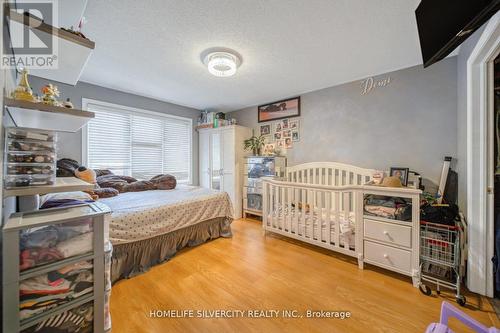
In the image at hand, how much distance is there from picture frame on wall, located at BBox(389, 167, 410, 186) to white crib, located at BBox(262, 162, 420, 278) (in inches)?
9.8

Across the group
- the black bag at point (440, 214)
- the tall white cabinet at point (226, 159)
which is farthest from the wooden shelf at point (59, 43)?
the black bag at point (440, 214)

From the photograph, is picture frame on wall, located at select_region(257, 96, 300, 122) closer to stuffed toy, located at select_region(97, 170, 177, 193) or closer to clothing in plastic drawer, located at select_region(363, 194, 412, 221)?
clothing in plastic drawer, located at select_region(363, 194, 412, 221)

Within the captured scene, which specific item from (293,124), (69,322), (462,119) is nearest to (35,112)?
(69,322)

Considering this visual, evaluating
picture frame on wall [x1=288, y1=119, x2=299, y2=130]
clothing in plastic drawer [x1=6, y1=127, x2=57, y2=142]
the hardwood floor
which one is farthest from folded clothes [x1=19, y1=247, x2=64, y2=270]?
picture frame on wall [x1=288, y1=119, x2=299, y2=130]

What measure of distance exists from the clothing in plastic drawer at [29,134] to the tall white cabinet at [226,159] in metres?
2.93

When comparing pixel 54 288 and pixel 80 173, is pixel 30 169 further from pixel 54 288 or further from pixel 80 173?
pixel 80 173

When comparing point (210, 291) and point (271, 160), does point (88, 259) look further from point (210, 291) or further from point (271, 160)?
point (271, 160)

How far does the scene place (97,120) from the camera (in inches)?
120

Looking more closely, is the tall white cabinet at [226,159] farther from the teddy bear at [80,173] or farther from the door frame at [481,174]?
the door frame at [481,174]

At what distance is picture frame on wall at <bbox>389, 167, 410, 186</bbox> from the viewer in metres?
2.25

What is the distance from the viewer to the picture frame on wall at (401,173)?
7.37 feet

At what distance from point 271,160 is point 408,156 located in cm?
192

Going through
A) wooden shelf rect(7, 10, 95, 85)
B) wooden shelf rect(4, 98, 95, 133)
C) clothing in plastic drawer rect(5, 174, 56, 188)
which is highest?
wooden shelf rect(7, 10, 95, 85)

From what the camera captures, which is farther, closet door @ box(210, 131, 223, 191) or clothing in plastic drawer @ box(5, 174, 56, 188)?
closet door @ box(210, 131, 223, 191)
